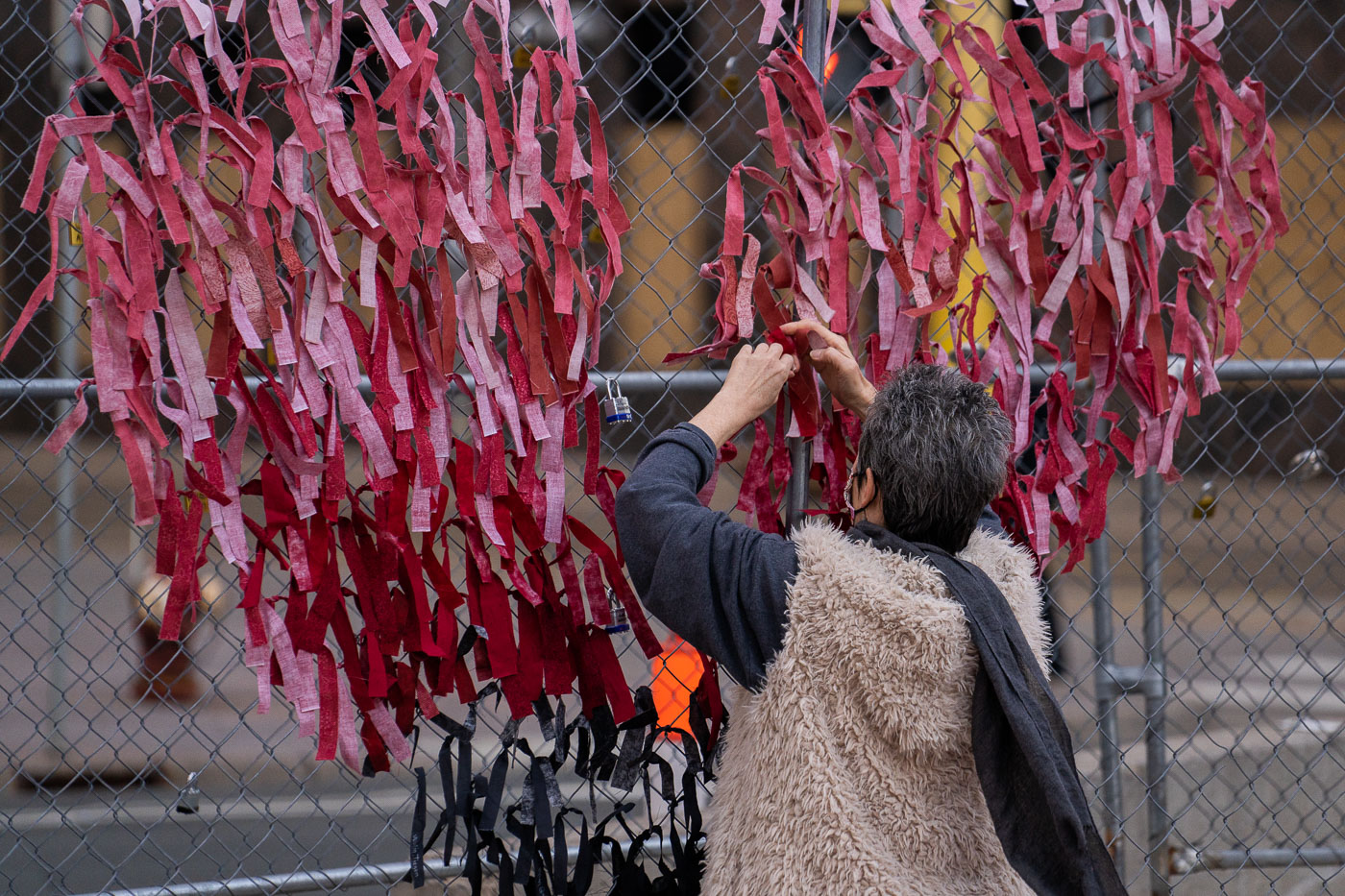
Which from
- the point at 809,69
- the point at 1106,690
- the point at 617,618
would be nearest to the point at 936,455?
the point at 617,618

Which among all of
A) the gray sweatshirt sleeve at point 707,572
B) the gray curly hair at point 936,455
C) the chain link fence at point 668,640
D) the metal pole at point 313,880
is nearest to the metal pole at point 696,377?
the chain link fence at point 668,640

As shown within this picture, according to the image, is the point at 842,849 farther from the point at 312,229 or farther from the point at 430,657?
the point at 312,229

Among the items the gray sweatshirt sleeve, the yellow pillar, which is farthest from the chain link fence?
the gray sweatshirt sleeve

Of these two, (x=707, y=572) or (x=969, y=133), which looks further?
(x=969, y=133)

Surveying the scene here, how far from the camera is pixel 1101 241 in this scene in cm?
200

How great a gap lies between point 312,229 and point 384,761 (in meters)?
0.83

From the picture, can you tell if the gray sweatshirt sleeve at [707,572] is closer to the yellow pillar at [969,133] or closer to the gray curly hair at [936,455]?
the gray curly hair at [936,455]

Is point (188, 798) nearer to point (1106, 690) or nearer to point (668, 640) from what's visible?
point (1106, 690)

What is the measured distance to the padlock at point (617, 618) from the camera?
1707mm

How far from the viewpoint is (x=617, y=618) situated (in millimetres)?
1707

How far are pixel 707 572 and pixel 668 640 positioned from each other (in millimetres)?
2708

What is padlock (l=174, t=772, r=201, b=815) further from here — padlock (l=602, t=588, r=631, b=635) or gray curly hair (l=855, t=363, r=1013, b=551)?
gray curly hair (l=855, t=363, r=1013, b=551)

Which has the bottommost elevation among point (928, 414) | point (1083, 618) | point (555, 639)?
point (1083, 618)

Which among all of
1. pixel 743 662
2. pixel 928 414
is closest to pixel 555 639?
pixel 743 662
